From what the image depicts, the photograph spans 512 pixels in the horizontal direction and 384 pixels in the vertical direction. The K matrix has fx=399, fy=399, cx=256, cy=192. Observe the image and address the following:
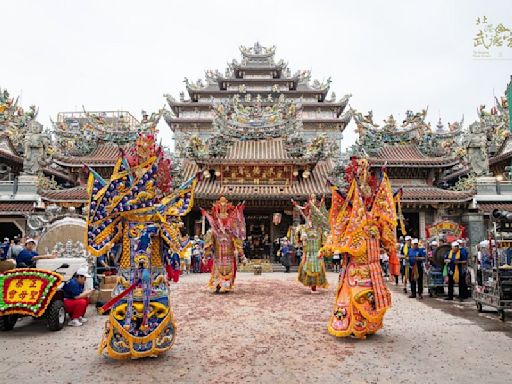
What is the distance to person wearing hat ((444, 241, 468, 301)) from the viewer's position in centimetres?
935

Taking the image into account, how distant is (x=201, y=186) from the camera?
795 inches

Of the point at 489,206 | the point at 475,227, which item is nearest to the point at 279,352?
the point at 475,227

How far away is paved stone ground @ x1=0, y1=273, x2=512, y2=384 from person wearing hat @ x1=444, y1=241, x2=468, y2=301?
1.56 metres

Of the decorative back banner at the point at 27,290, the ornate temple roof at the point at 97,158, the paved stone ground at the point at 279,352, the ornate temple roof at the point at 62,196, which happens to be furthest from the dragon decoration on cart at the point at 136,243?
the ornate temple roof at the point at 97,158

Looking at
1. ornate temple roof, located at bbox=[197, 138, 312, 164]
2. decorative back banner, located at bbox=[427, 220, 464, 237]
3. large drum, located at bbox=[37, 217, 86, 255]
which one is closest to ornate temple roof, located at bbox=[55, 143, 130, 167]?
ornate temple roof, located at bbox=[197, 138, 312, 164]

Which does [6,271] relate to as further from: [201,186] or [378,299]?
[201,186]

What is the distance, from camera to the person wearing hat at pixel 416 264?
32.0 ft

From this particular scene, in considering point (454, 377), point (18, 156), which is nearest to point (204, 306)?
point (454, 377)

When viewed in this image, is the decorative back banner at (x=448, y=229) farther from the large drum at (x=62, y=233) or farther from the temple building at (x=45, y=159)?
the temple building at (x=45, y=159)

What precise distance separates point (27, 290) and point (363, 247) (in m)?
5.33

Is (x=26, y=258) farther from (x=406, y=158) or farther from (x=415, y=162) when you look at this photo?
(x=406, y=158)

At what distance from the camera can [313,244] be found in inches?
409

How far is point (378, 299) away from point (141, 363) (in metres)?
3.26

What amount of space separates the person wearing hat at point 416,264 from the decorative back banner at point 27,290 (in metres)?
7.79
